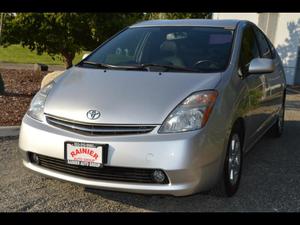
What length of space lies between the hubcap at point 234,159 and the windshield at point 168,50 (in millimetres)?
654

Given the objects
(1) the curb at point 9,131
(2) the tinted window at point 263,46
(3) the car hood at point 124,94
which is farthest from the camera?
(1) the curb at point 9,131

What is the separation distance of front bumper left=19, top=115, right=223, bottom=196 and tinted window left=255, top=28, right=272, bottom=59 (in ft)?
7.14

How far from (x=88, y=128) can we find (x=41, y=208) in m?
0.82

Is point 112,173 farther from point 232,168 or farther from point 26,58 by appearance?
point 26,58

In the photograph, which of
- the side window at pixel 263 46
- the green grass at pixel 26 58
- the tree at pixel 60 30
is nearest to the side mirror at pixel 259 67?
the side window at pixel 263 46

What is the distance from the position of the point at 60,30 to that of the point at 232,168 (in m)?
6.67

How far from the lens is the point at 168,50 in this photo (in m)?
4.12

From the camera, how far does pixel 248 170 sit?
447cm

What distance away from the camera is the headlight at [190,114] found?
10.0 feet

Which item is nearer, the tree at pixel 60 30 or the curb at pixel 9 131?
the curb at pixel 9 131

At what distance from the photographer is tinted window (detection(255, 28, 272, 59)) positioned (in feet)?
16.2

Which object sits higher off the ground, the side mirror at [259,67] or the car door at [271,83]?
the side mirror at [259,67]

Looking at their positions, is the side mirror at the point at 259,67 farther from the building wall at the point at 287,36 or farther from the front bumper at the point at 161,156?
the building wall at the point at 287,36
